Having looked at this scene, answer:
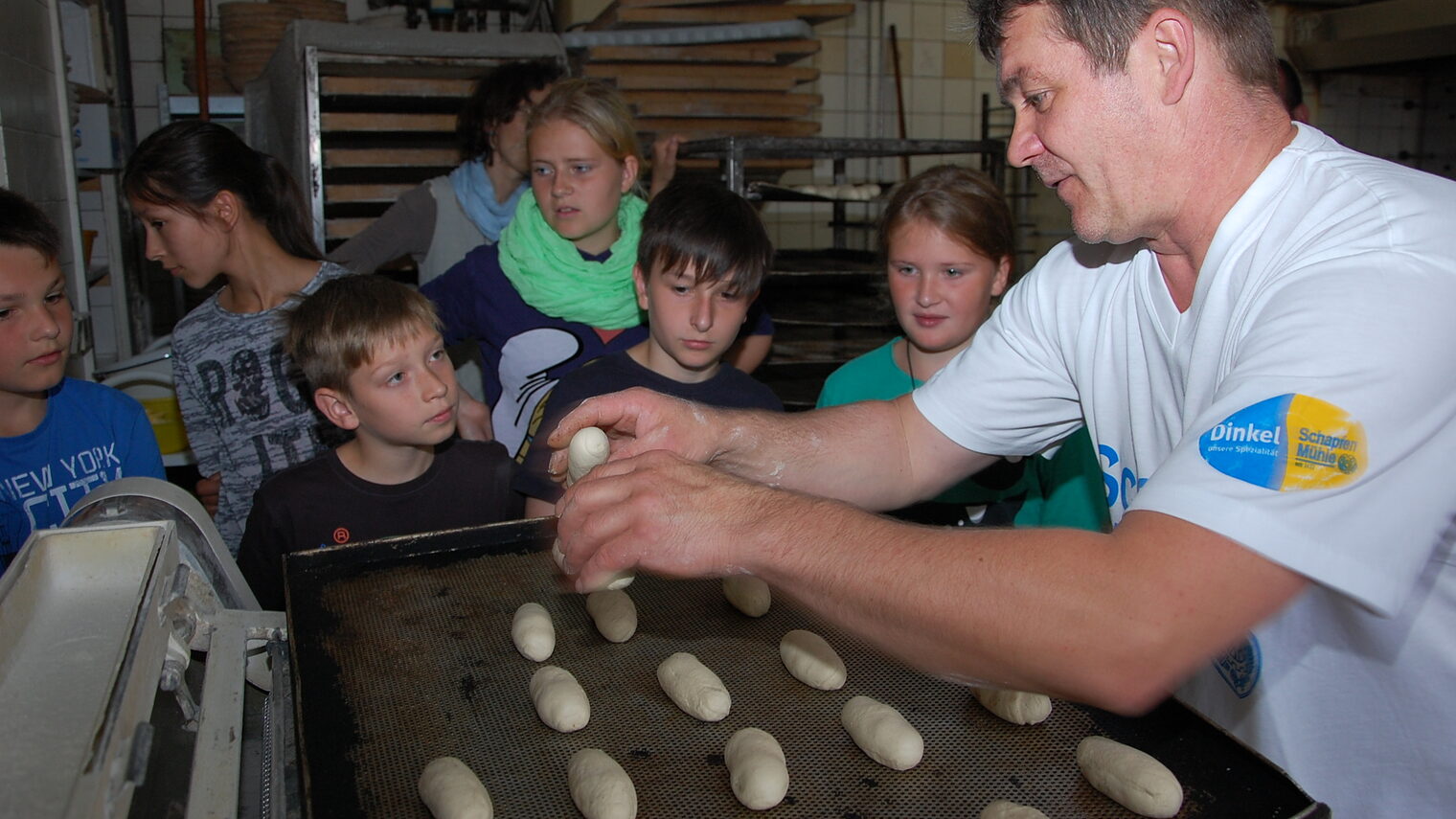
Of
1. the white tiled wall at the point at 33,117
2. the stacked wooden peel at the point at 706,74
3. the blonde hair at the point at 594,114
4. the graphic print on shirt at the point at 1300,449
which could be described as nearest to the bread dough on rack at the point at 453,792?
the graphic print on shirt at the point at 1300,449

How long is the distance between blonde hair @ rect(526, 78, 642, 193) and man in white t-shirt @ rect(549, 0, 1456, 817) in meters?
1.23

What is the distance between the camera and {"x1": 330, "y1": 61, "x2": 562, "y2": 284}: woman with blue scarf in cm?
303

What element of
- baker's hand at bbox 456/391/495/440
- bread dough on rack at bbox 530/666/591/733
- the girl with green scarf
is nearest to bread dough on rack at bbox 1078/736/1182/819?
bread dough on rack at bbox 530/666/591/733

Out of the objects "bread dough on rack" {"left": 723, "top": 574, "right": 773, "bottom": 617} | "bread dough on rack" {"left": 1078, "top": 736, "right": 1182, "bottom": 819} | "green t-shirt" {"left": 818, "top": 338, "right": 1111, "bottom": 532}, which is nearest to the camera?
"bread dough on rack" {"left": 1078, "top": 736, "right": 1182, "bottom": 819}

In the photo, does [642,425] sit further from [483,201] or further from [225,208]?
[483,201]

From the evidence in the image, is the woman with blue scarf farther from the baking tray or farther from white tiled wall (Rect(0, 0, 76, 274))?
the baking tray

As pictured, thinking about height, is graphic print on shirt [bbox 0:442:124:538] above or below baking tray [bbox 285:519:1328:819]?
above

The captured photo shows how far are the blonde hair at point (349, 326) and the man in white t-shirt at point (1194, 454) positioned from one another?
750mm

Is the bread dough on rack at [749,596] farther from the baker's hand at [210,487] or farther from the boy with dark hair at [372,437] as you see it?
the baker's hand at [210,487]

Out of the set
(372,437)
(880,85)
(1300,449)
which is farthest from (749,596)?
(880,85)

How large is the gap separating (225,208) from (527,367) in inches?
32.7

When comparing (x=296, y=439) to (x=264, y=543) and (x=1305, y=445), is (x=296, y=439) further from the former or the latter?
(x=1305, y=445)

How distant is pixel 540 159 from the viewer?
8.19 feet

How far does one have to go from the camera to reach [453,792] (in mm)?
994
